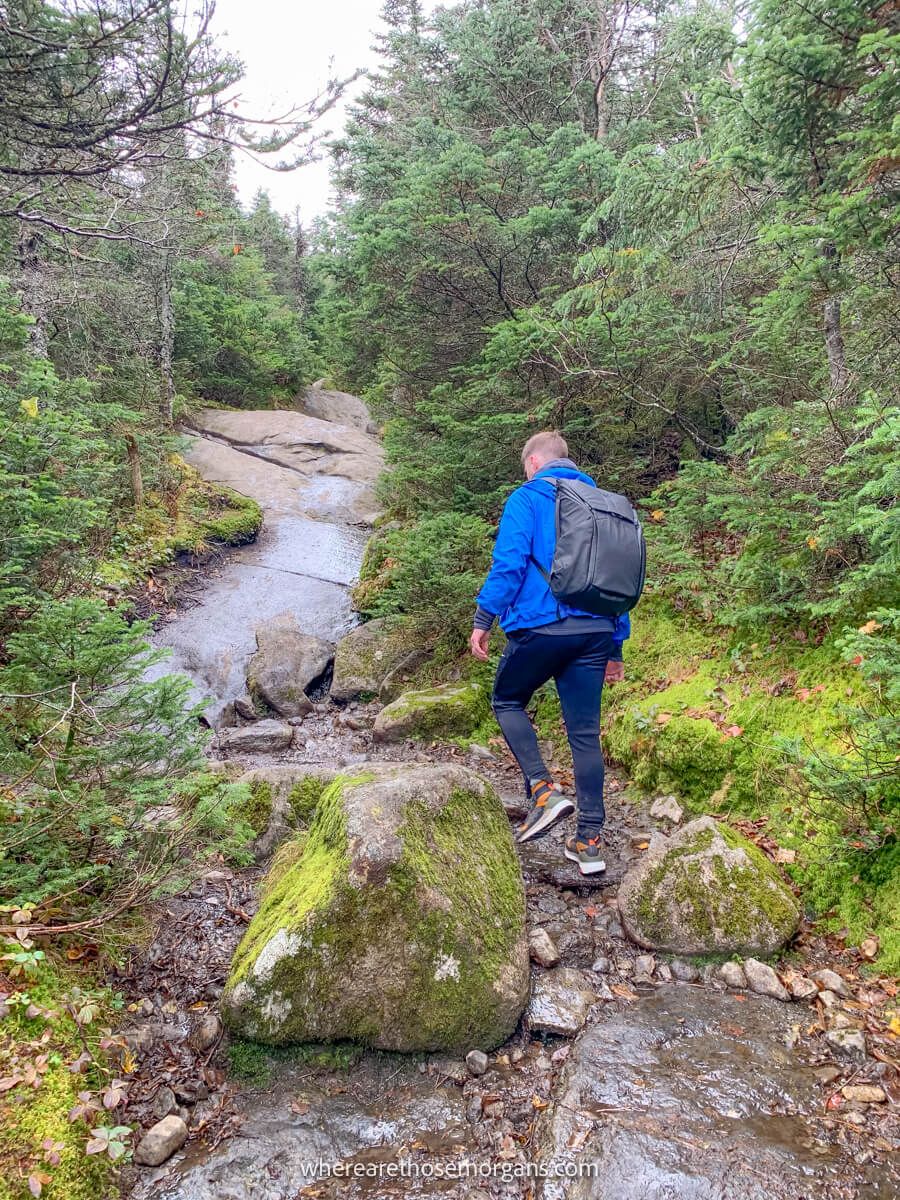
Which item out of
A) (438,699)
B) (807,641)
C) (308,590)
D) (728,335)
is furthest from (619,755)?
(308,590)

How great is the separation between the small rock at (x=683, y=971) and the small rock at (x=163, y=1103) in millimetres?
2406

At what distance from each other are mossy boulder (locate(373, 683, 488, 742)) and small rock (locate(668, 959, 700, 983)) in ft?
12.8

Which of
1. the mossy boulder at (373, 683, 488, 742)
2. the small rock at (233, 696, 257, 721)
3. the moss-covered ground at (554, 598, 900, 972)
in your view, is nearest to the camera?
the moss-covered ground at (554, 598, 900, 972)

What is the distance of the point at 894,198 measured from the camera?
13.5 feet

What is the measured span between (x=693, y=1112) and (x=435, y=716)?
491cm

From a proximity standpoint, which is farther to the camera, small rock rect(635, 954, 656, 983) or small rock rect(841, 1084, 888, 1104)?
small rock rect(635, 954, 656, 983)

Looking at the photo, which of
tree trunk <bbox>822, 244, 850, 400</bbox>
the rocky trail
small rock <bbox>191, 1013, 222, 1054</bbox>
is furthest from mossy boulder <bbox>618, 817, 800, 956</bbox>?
tree trunk <bbox>822, 244, 850, 400</bbox>

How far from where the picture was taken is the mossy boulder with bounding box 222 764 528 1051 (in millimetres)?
2877

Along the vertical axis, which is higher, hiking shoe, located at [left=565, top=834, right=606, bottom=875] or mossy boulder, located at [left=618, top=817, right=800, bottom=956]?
mossy boulder, located at [left=618, top=817, right=800, bottom=956]

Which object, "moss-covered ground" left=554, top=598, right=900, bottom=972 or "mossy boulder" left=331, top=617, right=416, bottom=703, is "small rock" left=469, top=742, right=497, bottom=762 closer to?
"moss-covered ground" left=554, top=598, right=900, bottom=972

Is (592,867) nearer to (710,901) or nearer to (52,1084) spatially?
(710,901)

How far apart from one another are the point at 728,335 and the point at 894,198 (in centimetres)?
189

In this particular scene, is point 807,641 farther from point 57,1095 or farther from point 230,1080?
point 57,1095

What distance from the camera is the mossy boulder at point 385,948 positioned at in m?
2.88
